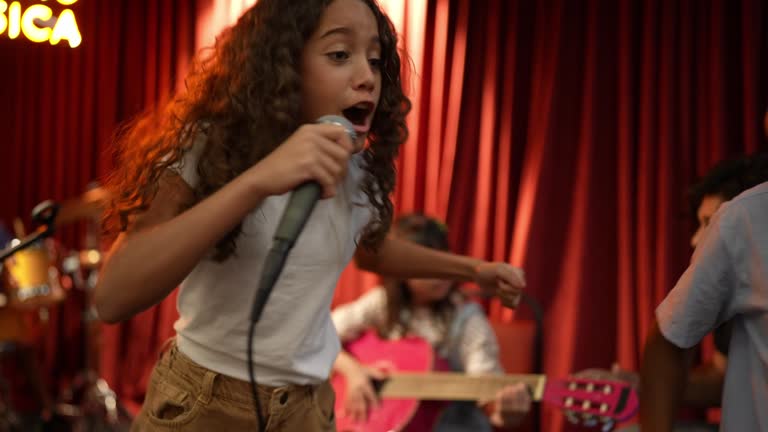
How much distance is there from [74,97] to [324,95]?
3.96 m

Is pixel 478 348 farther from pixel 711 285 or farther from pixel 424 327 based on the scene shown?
pixel 711 285

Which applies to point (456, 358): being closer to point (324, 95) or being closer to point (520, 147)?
point (520, 147)

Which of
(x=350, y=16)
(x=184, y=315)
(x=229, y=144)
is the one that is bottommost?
(x=184, y=315)

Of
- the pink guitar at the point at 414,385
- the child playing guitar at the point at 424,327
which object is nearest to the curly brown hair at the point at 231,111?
the pink guitar at the point at 414,385

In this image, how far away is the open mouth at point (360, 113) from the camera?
1289 mm

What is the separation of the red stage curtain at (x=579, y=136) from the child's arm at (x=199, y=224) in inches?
94.2

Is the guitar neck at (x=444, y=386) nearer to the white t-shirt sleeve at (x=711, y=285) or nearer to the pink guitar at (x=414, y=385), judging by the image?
the pink guitar at (x=414, y=385)

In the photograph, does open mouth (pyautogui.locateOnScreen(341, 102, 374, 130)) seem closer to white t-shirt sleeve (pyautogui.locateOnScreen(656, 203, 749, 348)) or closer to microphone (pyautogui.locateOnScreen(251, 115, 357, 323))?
microphone (pyautogui.locateOnScreen(251, 115, 357, 323))

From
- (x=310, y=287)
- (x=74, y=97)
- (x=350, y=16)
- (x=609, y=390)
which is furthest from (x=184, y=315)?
(x=74, y=97)

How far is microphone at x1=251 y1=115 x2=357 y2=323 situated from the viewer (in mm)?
981

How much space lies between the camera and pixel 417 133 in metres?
3.97

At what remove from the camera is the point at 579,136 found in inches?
145

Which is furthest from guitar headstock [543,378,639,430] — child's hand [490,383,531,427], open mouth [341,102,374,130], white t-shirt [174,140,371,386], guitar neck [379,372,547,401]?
open mouth [341,102,374,130]

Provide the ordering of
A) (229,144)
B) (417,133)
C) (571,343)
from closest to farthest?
(229,144)
(571,343)
(417,133)
